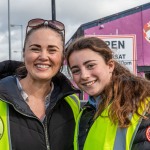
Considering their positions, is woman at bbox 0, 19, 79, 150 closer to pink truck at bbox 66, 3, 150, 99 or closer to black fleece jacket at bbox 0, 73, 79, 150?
black fleece jacket at bbox 0, 73, 79, 150

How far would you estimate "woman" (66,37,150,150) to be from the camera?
2.33 metres

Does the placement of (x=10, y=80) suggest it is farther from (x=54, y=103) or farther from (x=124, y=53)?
(x=124, y=53)

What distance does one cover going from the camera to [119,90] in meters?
2.58

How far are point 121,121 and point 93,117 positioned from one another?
0.33 meters

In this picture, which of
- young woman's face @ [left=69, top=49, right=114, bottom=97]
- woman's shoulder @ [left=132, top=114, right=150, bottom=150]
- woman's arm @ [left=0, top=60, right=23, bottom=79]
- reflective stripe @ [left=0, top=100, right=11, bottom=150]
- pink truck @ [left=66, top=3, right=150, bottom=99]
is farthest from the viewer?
pink truck @ [left=66, top=3, right=150, bottom=99]

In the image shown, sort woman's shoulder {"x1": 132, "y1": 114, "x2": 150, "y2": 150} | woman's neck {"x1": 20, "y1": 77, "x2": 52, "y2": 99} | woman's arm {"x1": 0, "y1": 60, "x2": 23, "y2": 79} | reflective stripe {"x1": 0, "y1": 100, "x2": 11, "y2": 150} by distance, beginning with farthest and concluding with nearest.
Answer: woman's arm {"x1": 0, "y1": 60, "x2": 23, "y2": 79} < woman's neck {"x1": 20, "y1": 77, "x2": 52, "y2": 99} < reflective stripe {"x1": 0, "y1": 100, "x2": 11, "y2": 150} < woman's shoulder {"x1": 132, "y1": 114, "x2": 150, "y2": 150}

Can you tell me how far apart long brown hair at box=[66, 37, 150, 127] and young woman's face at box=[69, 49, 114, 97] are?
36 mm

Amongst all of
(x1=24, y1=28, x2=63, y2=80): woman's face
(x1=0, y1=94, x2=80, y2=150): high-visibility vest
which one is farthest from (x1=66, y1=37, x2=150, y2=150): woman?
(x1=0, y1=94, x2=80, y2=150): high-visibility vest

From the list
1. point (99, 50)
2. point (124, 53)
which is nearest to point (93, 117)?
point (99, 50)

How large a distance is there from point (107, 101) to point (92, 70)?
26cm

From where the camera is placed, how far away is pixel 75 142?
269 centimetres

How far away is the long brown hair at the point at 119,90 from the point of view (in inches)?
94.8

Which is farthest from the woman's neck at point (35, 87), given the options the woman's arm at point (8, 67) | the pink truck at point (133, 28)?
the pink truck at point (133, 28)

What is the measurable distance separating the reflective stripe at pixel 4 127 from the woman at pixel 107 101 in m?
0.51
